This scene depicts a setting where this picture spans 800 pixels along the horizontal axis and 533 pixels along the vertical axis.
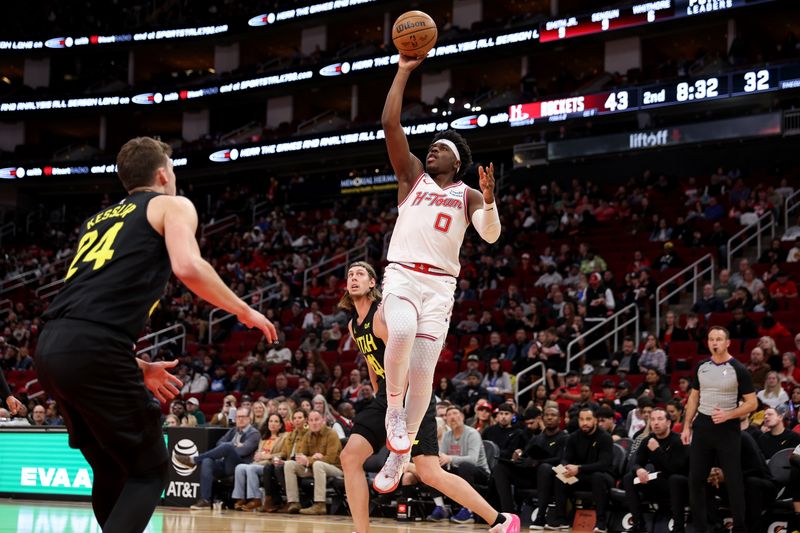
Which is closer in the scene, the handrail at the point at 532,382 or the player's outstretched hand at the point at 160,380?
the player's outstretched hand at the point at 160,380

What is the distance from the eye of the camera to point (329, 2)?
118 feet

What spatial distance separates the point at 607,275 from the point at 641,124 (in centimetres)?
903

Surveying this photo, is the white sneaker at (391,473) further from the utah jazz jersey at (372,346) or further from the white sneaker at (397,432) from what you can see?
the utah jazz jersey at (372,346)

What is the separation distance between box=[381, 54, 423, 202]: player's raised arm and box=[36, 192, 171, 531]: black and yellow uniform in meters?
2.35

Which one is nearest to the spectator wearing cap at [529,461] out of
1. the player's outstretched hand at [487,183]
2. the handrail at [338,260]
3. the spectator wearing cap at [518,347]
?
the spectator wearing cap at [518,347]

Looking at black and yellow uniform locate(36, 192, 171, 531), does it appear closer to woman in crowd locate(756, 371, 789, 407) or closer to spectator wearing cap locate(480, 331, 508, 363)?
woman in crowd locate(756, 371, 789, 407)

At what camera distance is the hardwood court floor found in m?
10.8

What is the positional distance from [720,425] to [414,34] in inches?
236

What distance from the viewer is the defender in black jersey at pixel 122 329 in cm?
427

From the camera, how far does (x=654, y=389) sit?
1474cm

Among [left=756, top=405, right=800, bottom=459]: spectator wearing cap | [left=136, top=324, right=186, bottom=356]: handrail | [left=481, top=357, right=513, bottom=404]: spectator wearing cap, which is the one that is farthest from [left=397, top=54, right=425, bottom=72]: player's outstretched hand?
[left=136, top=324, right=186, bottom=356]: handrail

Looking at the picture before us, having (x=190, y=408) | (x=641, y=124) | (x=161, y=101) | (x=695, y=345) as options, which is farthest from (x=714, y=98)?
(x=161, y=101)

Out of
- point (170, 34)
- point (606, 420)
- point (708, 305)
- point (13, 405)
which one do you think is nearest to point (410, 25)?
point (13, 405)

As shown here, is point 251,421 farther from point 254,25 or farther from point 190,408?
point 254,25
